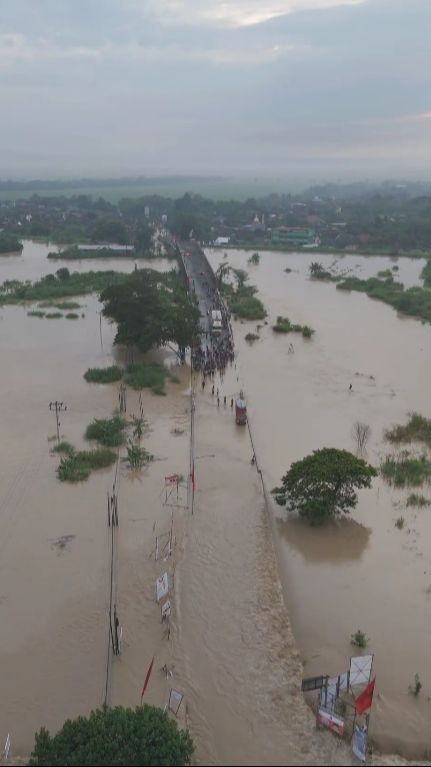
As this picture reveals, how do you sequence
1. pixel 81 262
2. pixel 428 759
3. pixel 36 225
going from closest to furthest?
pixel 428 759 < pixel 81 262 < pixel 36 225

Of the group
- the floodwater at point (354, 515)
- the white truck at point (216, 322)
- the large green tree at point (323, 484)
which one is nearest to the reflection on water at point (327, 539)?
the floodwater at point (354, 515)

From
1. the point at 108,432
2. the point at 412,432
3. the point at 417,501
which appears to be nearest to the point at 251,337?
the point at 412,432

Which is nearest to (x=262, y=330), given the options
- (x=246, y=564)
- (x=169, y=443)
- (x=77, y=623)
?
(x=169, y=443)

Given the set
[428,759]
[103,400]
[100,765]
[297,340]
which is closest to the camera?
[100,765]

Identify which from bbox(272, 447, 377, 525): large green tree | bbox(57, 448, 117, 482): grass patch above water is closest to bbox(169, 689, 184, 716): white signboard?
bbox(272, 447, 377, 525): large green tree

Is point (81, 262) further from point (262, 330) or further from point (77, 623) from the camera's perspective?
point (77, 623)

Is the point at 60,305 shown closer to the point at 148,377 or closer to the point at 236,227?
the point at 148,377

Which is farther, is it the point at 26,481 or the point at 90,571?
the point at 26,481
